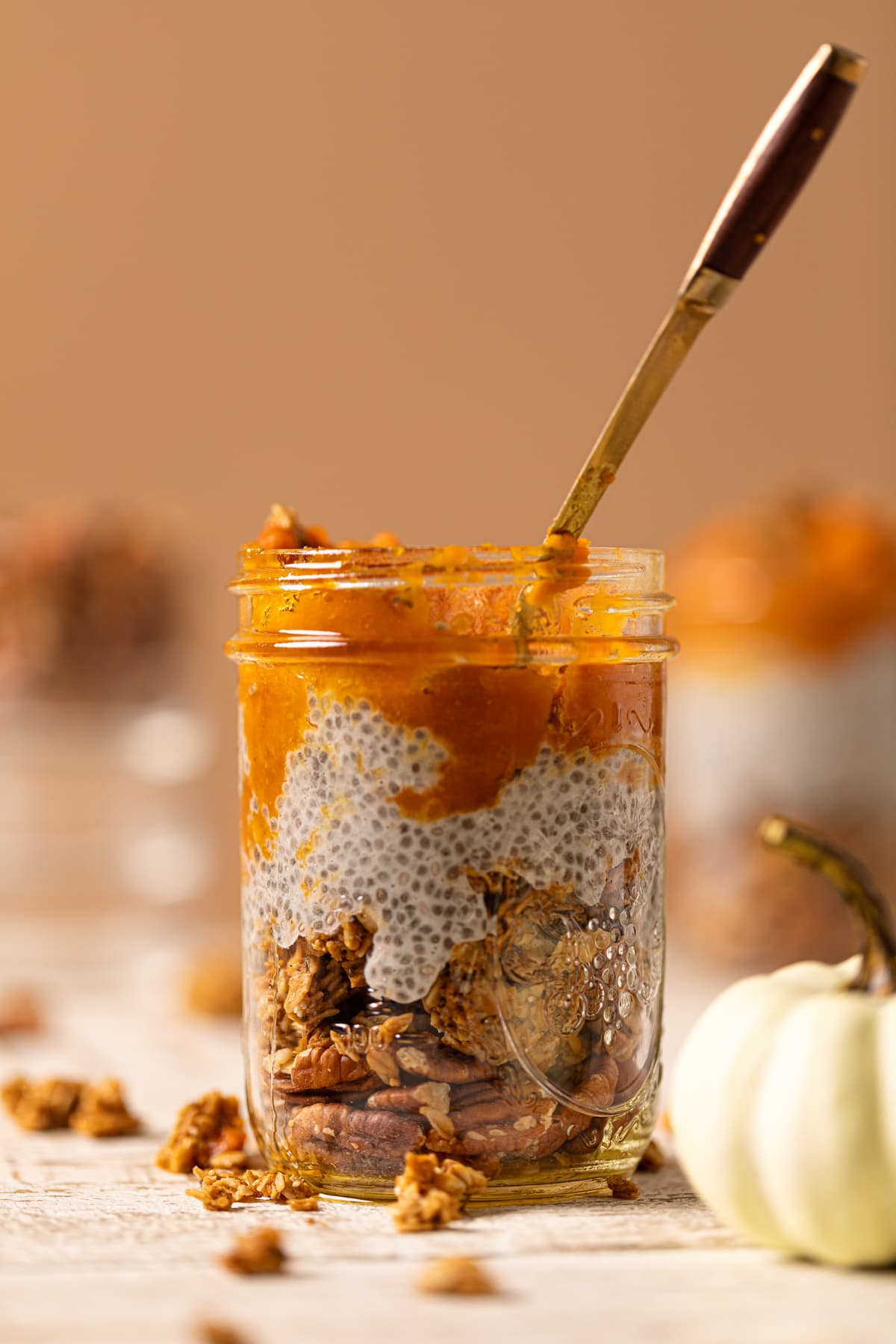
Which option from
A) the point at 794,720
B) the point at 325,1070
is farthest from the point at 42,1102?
the point at 794,720

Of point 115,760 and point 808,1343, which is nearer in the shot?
point 808,1343

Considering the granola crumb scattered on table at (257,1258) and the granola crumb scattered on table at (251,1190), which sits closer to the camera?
the granola crumb scattered on table at (257,1258)

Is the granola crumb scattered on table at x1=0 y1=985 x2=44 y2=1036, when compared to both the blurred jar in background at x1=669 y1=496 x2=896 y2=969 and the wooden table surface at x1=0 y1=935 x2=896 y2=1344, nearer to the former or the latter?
the wooden table surface at x1=0 y1=935 x2=896 y2=1344

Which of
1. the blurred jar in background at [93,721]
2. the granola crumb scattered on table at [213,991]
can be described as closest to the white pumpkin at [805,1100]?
the granola crumb scattered on table at [213,991]

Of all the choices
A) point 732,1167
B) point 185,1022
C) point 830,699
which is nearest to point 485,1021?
point 732,1167

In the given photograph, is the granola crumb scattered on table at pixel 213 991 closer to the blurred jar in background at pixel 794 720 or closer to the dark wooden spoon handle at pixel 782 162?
the blurred jar in background at pixel 794 720

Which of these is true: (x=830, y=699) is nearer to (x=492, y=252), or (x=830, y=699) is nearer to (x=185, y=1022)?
(x=185, y=1022)
